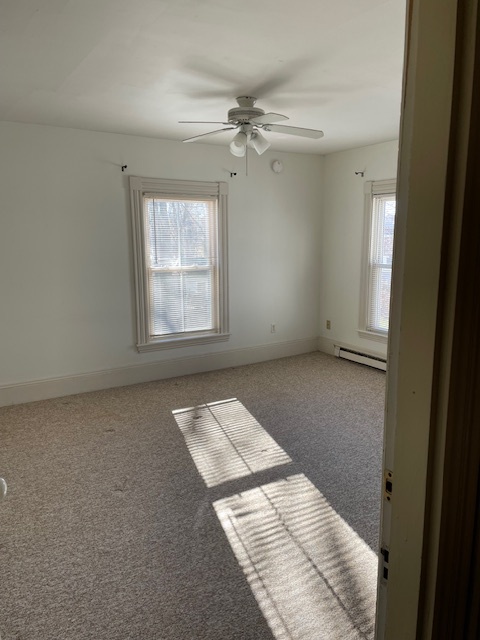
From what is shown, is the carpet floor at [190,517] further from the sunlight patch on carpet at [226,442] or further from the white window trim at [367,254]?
the white window trim at [367,254]

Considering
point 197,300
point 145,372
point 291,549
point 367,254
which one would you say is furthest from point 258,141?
point 291,549

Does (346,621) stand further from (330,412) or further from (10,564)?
(330,412)

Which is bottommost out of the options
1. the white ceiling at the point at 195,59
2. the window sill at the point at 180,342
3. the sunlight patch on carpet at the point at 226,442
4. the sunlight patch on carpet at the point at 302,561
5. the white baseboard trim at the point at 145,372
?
the sunlight patch on carpet at the point at 302,561

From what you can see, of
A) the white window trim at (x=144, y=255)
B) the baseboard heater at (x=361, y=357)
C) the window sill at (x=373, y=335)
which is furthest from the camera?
the baseboard heater at (x=361, y=357)

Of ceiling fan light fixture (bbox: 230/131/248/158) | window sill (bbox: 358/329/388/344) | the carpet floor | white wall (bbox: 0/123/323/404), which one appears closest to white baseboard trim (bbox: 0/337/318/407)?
white wall (bbox: 0/123/323/404)

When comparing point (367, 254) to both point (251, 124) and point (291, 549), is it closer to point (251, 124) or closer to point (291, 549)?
point (251, 124)

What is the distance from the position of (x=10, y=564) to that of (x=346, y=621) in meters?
1.58

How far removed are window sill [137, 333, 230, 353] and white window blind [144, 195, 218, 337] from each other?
87 millimetres

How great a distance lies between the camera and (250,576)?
2.04m

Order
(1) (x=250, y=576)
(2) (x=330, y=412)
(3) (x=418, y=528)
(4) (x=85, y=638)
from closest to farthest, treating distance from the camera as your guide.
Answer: (3) (x=418, y=528), (4) (x=85, y=638), (1) (x=250, y=576), (2) (x=330, y=412)

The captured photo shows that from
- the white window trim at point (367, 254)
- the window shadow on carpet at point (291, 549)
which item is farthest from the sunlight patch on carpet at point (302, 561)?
the white window trim at point (367, 254)

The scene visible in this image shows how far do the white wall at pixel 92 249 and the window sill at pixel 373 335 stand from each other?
1229 millimetres

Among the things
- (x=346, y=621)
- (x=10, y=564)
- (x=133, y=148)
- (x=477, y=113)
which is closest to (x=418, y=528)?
(x=477, y=113)

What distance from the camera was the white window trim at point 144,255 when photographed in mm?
4336
